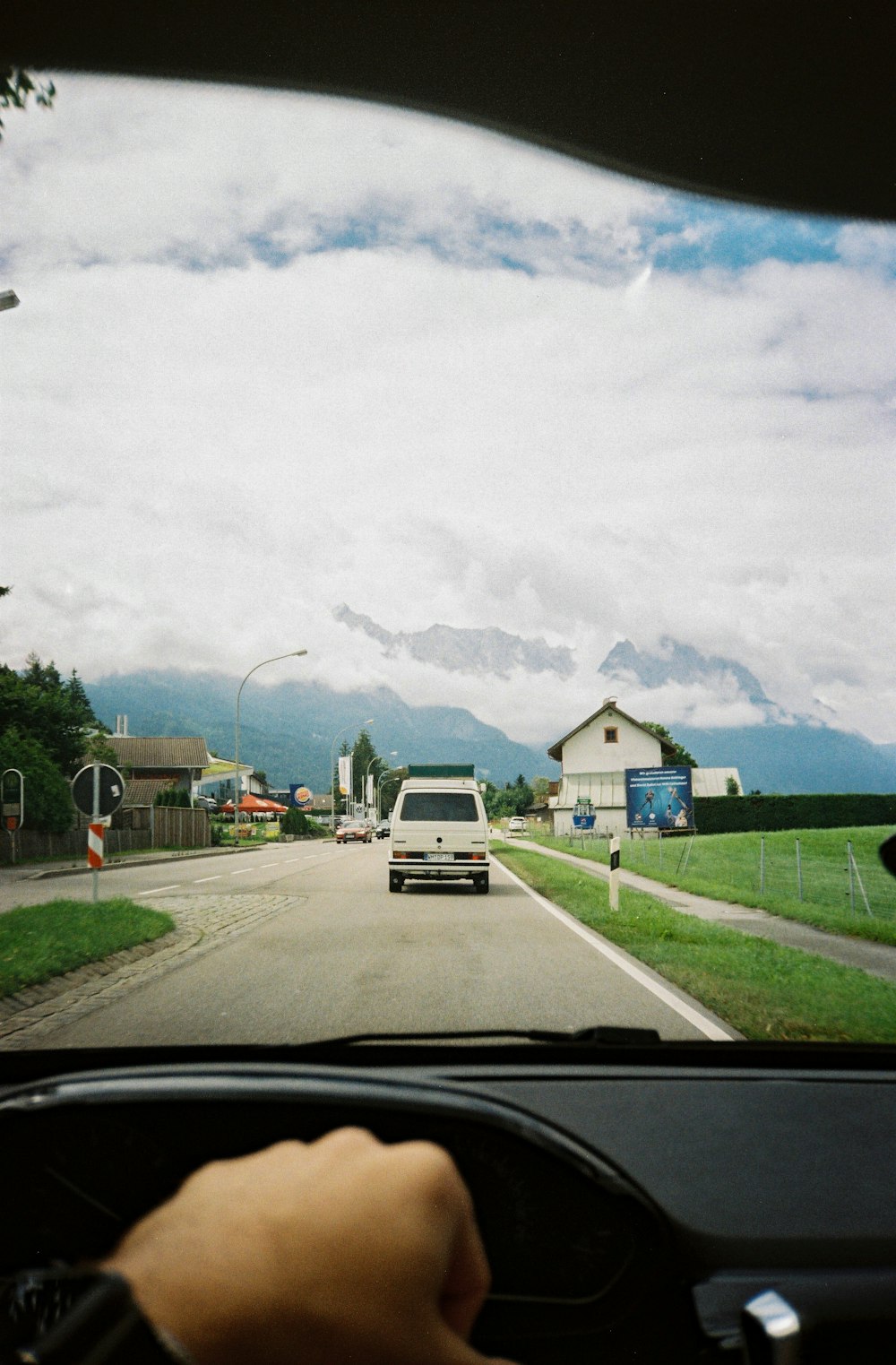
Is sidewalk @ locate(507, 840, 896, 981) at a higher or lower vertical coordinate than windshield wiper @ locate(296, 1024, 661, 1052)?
lower

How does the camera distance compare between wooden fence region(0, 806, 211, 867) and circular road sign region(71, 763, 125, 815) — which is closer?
circular road sign region(71, 763, 125, 815)

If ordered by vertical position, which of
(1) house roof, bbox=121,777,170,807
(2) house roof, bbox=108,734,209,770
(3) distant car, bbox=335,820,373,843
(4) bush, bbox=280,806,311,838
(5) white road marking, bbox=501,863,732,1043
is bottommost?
(3) distant car, bbox=335,820,373,843

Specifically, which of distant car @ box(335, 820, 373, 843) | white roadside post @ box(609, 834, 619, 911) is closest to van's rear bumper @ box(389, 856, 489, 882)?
white roadside post @ box(609, 834, 619, 911)

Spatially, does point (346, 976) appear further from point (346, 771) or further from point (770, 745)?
point (346, 771)

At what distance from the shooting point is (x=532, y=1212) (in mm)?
1683

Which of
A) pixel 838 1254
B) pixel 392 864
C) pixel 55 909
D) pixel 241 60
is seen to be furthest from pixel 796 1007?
pixel 392 864

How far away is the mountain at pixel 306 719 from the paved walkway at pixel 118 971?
99 cm

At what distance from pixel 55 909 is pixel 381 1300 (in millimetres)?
4254

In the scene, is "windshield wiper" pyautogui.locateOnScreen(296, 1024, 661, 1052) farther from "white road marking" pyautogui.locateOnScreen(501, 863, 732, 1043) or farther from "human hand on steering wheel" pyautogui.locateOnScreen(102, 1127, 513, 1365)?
"human hand on steering wheel" pyautogui.locateOnScreen(102, 1127, 513, 1365)

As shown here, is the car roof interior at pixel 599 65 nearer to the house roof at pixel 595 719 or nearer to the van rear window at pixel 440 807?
the house roof at pixel 595 719

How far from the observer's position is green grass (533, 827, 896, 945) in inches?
265

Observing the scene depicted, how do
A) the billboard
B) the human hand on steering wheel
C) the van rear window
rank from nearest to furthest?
the human hand on steering wheel, the billboard, the van rear window

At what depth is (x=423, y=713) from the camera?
543cm

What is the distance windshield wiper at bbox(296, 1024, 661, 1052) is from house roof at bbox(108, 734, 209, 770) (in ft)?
19.8
